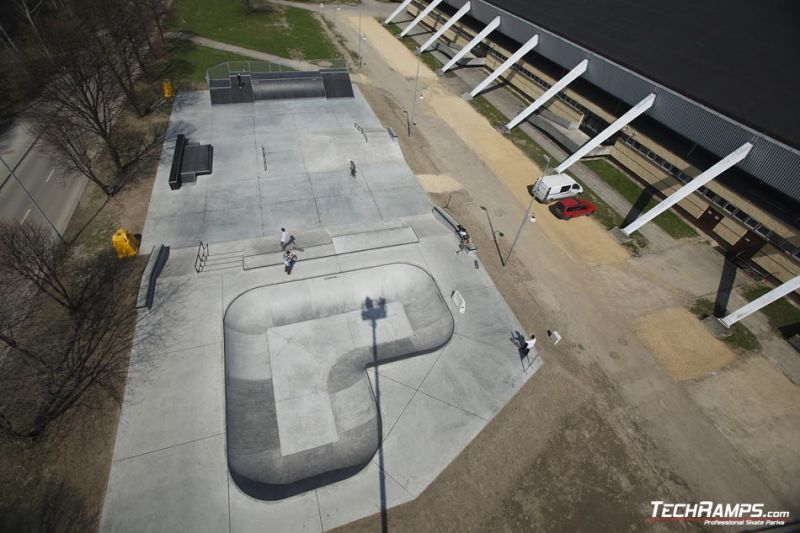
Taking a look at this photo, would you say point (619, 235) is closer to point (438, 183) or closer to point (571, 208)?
point (571, 208)

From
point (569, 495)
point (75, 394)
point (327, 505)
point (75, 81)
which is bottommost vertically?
point (569, 495)

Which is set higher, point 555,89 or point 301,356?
point 555,89

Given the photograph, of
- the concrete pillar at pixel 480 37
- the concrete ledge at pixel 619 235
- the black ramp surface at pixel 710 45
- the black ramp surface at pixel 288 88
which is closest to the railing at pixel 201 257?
the black ramp surface at pixel 288 88

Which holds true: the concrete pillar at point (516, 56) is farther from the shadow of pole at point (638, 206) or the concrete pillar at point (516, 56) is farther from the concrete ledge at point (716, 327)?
the concrete ledge at point (716, 327)

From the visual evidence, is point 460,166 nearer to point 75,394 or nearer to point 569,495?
point 569,495

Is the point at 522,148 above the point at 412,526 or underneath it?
above

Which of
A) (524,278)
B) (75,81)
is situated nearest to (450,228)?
(524,278)

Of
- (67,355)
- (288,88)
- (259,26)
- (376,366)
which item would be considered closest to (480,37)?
(288,88)

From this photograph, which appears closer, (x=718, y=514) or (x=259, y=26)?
(x=718, y=514)
